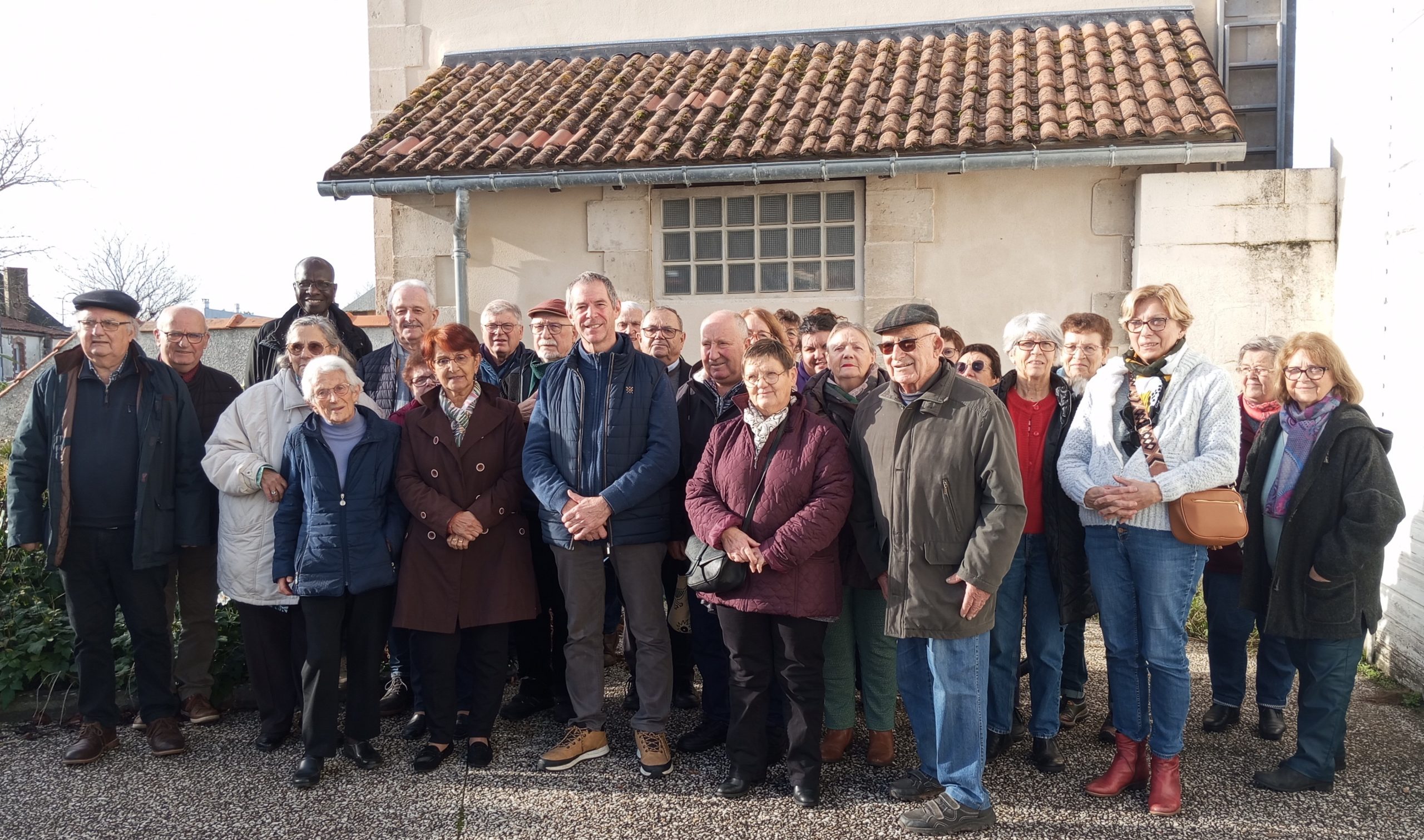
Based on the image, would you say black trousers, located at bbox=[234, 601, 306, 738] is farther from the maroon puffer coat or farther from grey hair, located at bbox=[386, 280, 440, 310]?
the maroon puffer coat

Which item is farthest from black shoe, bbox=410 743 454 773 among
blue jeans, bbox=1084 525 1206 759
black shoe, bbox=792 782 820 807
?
blue jeans, bbox=1084 525 1206 759

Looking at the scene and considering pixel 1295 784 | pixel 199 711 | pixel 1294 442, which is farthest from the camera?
pixel 199 711

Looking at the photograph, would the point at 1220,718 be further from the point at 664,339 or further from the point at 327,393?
the point at 327,393

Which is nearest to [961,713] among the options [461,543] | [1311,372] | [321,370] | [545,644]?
[1311,372]

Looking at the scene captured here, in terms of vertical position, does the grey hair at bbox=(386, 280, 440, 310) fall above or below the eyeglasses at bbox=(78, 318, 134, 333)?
above

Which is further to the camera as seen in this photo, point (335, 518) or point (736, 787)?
point (335, 518)

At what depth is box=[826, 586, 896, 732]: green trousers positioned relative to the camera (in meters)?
4.12

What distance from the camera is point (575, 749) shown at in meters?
4.16

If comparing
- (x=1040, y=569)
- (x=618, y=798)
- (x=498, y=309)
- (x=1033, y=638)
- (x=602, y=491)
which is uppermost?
(x=498, y=309)

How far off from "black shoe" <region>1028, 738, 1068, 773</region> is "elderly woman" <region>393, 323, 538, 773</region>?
219 centimetres

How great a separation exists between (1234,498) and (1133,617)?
0.59 m

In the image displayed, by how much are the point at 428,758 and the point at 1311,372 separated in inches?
153

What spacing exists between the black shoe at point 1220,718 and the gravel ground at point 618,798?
42 mm

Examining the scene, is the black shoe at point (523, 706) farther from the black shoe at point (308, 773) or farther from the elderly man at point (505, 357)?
the elderly man at point (505, 357)
